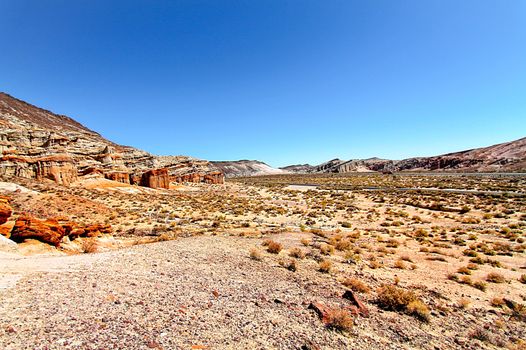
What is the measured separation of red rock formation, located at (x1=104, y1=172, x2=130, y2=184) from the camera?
38759 millimetres

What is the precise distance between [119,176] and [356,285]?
4032 centimetres

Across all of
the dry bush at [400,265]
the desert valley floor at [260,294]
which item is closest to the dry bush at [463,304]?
the desert valley floor at [260,294]

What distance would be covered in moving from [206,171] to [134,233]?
57792 mm

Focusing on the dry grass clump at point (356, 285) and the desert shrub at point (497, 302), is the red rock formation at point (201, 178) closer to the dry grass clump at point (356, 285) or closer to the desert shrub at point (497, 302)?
the dry grass clump at point (356, 285)

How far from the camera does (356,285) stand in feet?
29.7

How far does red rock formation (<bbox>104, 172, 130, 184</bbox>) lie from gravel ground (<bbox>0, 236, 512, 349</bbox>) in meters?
33.7

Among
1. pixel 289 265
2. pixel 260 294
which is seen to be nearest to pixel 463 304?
pixel 289 265

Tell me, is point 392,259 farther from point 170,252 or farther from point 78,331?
point 78,331

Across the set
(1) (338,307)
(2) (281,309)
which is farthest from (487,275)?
(2) (281,309)

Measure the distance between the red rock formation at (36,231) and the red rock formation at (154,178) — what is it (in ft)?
111

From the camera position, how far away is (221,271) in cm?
906

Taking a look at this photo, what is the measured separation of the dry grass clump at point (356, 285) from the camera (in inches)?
351

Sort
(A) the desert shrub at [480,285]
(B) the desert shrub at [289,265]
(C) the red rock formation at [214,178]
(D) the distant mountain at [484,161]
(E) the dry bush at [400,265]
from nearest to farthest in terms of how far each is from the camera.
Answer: (A) the desert shrub at [480,285] → (B) the desert shrub at [289,265] → (E) the dry bush at [400,265] → (C) the red rock formation at [214,178] → (D) the distant mountain at [484,161]

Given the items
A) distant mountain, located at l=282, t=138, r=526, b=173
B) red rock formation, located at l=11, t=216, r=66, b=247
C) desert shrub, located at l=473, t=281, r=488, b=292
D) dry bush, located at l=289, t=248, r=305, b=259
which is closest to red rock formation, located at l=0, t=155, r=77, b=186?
red rock formation, located at l=11, t=216, r=66, b=247
